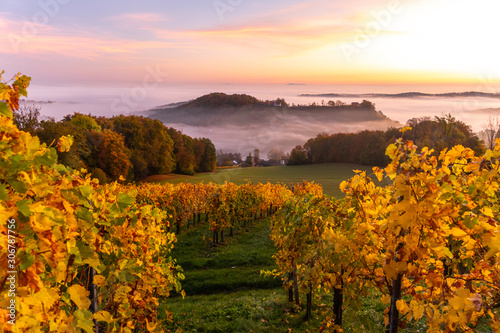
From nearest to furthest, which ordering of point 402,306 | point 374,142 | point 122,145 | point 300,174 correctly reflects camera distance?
point 402,306, point 122,145, point 300,174, point 374,142

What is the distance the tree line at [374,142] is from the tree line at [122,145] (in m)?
20.1

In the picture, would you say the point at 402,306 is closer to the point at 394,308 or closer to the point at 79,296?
the point at 394,308

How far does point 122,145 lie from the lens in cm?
3797

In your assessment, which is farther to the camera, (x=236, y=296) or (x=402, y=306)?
(x=236, y=296)

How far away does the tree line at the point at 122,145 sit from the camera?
32969 millimetres

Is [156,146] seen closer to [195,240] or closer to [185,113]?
[195,240]

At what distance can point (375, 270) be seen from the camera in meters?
3.67

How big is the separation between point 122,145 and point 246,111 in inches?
3057

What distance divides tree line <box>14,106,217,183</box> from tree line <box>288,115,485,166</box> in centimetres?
2012

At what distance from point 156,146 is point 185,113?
7463 cm

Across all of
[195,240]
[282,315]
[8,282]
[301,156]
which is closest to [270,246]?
[195,240]

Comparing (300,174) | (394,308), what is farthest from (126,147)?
(394,308)

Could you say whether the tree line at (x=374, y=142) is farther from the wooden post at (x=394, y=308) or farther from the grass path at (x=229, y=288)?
the wooden post at (x=394, y=308)

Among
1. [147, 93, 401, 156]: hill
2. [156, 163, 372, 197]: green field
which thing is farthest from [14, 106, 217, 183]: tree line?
[147, 93, 401, 156]: hill
